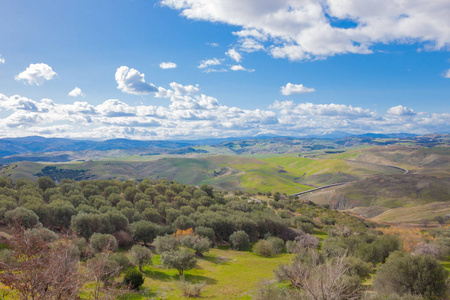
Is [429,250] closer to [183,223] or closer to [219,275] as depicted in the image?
[219,275]

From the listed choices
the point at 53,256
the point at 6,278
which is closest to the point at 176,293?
the point at 53,256

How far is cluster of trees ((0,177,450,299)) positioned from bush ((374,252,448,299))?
0.25ft

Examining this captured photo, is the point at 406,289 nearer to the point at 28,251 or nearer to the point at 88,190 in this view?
the point at 28,251

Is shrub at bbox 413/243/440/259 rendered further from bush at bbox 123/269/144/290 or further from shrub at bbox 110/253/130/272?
shrub at bbox 110/253/130/272

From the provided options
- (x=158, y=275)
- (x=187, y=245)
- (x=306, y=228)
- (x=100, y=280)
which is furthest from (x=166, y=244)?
(x=306, y=228)

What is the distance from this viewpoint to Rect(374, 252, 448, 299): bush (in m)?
20.7

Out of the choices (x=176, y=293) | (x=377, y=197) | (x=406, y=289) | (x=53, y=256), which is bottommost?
(x=377, y=197)

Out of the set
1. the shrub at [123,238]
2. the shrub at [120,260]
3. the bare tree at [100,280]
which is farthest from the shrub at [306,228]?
the bare tree at [100,280]

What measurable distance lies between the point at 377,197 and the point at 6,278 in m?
165

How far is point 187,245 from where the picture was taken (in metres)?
41.1

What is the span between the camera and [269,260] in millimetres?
40188

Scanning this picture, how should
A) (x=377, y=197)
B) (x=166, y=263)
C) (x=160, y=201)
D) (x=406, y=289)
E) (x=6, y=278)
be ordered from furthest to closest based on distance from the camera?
(x=377, y=197) → (x=160, y=201) → (x=166, y=263) → (x=406, y=289) → (x=6, y=278)

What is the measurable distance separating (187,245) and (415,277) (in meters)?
31.3

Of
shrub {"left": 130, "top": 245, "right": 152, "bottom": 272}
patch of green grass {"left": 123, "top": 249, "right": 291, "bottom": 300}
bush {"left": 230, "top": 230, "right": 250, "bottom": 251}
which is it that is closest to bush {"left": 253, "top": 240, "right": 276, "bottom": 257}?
patch of green grass {"left": 123, "top": 249, "right": 291, "bottom": 300}
